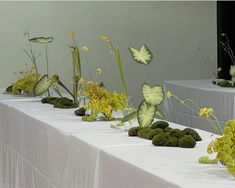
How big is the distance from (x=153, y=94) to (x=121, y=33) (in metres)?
4.69

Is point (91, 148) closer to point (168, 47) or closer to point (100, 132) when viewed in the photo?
point (100, 132)

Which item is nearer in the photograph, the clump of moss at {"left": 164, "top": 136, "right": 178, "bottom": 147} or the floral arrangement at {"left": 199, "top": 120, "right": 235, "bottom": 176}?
the floral arrangement at {"left": 199, "top": 120, "right": 235, "bottom": 176}

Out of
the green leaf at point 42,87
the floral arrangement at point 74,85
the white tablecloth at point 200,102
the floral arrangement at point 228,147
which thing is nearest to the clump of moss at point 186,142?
the floral arrangement at point 228,147

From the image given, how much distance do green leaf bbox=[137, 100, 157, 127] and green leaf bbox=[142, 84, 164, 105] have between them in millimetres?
103

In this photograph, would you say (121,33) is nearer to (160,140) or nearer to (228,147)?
(160,140)

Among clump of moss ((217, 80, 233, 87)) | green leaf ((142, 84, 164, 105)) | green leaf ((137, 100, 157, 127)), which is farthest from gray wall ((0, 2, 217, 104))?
green leaf ((142, 84, 164, 105))

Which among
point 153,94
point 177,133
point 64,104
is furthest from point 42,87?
point 177,133

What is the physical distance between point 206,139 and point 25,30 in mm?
4490

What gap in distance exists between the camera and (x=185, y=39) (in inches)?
279

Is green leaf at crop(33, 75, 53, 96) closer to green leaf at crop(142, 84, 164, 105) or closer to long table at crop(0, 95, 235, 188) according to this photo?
long table at crop(0, 95, 235, 188)

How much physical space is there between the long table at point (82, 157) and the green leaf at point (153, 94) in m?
0.15

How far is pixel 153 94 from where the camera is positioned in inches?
82.3

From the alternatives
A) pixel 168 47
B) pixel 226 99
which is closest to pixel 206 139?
pixel 226 99

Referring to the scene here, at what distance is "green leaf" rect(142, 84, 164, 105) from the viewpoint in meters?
2.08
